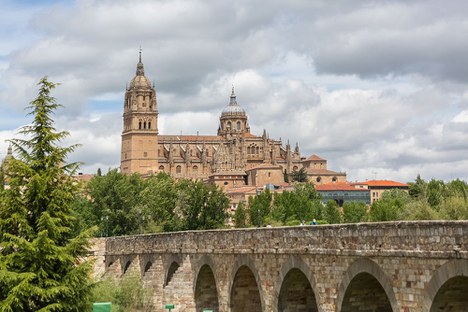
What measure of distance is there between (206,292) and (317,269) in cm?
1332

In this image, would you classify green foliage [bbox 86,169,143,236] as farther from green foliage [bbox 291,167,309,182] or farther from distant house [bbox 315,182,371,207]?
green foliage [bbox 291,167,309,182]

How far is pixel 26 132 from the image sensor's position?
24.9 m

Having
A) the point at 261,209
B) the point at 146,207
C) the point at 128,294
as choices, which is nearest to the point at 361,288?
the point at 128,294

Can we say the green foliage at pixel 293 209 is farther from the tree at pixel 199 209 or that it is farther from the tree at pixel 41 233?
the tree at pixel 41 233

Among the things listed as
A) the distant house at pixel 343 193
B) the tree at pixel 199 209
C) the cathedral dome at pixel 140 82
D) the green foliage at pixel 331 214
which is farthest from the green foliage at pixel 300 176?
the tree at pixel 199 209

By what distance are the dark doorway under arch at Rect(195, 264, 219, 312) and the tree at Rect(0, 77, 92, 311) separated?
11663 mm

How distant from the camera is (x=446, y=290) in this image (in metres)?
18.7

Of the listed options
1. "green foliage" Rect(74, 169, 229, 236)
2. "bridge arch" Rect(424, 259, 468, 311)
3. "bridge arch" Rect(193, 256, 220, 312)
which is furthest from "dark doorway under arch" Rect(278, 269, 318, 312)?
"green foliage" Rect(74, 169, 229, 236)

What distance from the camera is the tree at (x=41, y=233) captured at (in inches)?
915

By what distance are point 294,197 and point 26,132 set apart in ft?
268

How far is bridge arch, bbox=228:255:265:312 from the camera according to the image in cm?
3130

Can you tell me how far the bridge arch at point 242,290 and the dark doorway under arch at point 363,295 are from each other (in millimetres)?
8310

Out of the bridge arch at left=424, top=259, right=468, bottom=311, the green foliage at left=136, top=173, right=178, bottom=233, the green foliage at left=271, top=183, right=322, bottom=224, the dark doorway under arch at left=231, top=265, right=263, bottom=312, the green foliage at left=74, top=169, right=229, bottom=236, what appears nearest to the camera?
the bridge arch at left=424, top=259, right=468, bottom=311

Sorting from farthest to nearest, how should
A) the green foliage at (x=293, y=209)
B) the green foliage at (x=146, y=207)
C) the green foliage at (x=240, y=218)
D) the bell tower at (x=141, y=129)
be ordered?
1. the bell tower at (x=141, y=129)
2. the green foliage at (x=240, y=218)
3. the green foliage at (x=293, y=209)
4. the green foliage at (x=146, y=207)
